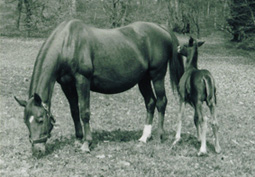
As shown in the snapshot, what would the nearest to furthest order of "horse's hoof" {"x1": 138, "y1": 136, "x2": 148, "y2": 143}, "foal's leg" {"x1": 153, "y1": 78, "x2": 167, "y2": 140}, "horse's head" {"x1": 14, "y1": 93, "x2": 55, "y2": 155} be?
"horse's head" {"x1": 14, "y1": 93, "x2": 55, "y2": 155}
"horse's hoof" {"x1": 138, "y1": 136, "x2": 148, "y2": 143}
"foal's leg" {"x1": 153, "y1": 78, "x2": 167, "y2": 140}

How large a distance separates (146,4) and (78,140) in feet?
76.0

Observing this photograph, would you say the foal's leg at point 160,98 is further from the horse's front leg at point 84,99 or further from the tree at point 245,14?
the tree at point 245,14

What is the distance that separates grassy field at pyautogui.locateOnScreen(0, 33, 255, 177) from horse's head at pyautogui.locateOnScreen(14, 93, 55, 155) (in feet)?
1.22

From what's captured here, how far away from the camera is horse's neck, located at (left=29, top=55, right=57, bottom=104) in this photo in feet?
17.0

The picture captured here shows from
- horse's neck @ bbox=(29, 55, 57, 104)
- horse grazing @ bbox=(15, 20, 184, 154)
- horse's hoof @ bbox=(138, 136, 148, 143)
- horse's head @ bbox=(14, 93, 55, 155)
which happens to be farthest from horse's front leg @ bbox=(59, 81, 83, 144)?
horse's hoof @ bbox=(138, 136, 148, 143)

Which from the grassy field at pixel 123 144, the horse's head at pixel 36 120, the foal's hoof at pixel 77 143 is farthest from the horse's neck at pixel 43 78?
the foal's hoof at pixel 77 143

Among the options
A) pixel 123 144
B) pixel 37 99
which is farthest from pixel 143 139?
pixel 37 99

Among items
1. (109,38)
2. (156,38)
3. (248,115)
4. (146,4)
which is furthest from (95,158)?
(146,4)

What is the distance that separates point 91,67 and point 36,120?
1330 mm

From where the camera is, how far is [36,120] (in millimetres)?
4992

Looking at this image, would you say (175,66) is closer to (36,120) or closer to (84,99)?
(84,99)

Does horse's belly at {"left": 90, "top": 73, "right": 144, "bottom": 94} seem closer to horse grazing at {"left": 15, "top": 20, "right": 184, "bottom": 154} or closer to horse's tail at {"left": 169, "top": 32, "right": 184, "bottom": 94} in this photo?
horse grazing at {"left": 15, "top": 20, "right": 184, "bottom": 154}

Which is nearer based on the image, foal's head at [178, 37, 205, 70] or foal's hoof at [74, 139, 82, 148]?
foal's hoof at [74, 139, 82, 148]

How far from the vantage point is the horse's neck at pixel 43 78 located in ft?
17.0
